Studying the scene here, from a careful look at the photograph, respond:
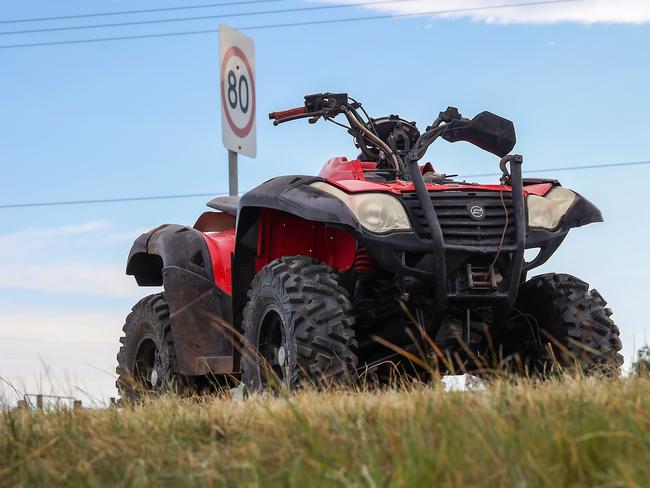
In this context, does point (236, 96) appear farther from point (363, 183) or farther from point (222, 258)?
point (363, 183)

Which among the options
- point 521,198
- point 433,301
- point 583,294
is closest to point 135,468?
point 433,301

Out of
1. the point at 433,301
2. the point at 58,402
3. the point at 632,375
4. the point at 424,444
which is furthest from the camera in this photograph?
the point at 433,301

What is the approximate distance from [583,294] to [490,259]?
0.93 metres

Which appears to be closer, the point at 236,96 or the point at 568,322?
the point at 568,322

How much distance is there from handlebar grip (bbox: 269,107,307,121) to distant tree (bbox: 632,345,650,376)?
3.01m

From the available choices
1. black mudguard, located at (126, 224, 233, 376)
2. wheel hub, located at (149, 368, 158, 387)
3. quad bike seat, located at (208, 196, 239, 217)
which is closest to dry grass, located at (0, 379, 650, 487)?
black mudguard, located at (126, 224, 233, 376)

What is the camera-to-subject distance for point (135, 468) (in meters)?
3.76

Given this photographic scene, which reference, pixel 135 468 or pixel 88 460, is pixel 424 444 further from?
pixel 88 460

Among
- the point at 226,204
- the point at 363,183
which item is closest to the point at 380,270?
the point at 363,183

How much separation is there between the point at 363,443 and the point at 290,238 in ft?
13.8

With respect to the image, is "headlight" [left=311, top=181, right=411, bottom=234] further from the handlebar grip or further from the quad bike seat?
the quad bike seat

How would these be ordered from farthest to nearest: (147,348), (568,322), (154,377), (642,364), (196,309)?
(147,348) → (154,377) → (196,309) → (568,322) → (642,364)

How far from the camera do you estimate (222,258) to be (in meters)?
8.30

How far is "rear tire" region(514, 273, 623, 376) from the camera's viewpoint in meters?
7.40
